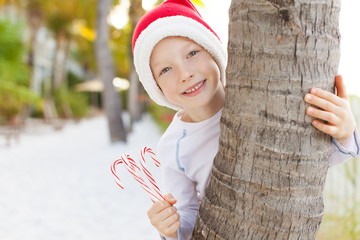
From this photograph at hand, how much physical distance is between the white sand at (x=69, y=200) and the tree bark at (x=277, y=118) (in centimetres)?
400

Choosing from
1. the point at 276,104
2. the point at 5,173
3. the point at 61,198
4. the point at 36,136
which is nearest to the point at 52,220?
the point at 61,198

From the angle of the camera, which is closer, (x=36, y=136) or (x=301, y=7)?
(x=301, y=7)

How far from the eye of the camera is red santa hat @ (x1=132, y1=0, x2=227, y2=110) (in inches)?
62.1

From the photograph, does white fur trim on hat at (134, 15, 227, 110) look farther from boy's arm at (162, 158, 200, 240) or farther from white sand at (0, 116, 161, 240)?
white sand at (0, 116, 161, 240)

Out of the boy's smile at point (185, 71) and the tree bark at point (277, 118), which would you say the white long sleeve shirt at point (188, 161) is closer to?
the boy's smile at point (185, 71)

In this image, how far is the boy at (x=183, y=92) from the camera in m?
1.56

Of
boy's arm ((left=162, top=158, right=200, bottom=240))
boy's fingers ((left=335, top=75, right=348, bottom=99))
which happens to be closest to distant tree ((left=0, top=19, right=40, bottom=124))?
boy's arm ((left=162, top=158, right=200, bottom=240))

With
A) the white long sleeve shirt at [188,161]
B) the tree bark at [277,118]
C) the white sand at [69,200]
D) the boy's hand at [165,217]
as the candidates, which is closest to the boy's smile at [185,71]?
the white long sleeve shirt at [188,161]

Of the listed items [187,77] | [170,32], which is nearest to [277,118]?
[187,77]

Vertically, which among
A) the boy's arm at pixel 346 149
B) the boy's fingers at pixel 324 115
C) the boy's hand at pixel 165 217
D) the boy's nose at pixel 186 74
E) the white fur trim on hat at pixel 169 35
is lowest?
the boy's hand at pixel 165 217

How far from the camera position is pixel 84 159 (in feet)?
35.7

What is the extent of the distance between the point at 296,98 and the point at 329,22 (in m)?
0.25

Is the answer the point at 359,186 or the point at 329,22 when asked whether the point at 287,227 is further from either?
the point at 359,186

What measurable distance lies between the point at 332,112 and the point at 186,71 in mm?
575
